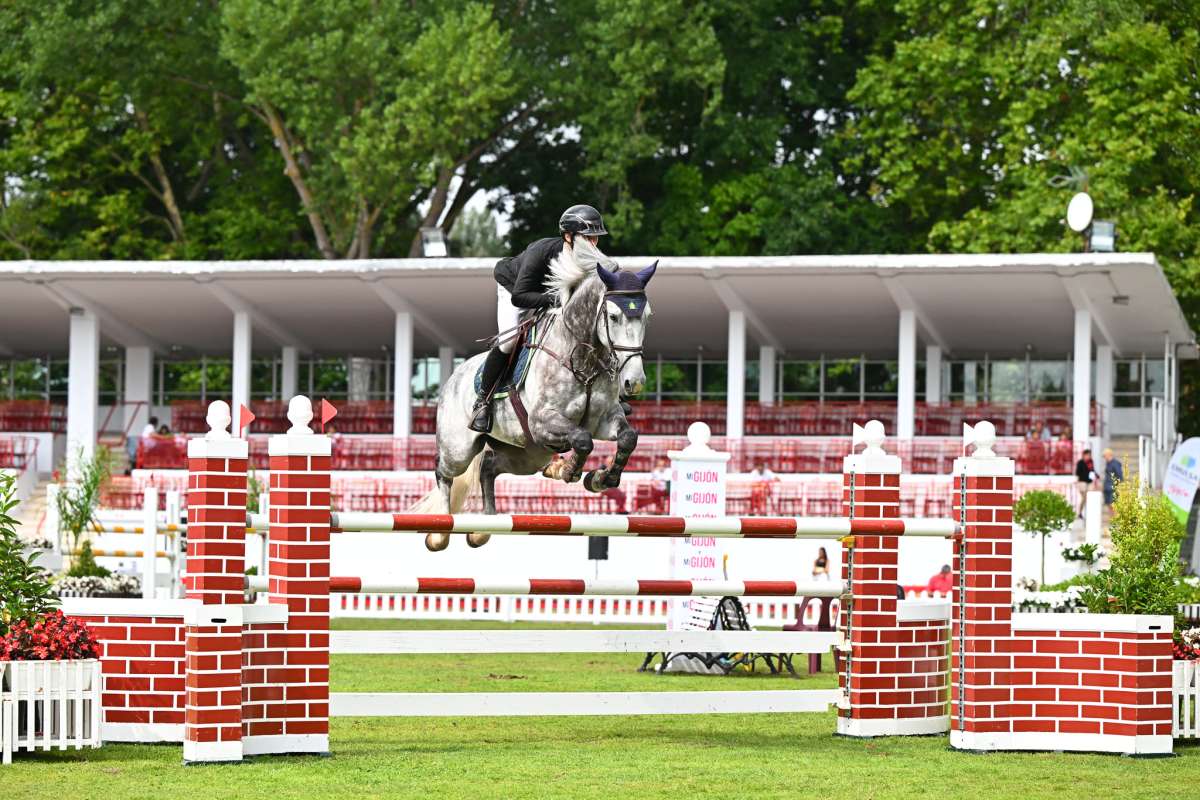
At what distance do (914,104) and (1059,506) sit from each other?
17101 millimetres

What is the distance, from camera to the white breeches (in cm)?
1014

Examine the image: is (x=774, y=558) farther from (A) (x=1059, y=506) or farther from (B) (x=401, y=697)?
(B) (x=401, y=697)

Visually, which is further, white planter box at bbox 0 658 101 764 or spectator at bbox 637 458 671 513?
spectator at bbox 637 458 671 513

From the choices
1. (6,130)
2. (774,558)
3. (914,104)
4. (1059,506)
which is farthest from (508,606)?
(6,130)

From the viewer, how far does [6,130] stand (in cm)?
4519

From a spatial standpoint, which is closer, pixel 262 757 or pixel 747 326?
pixel 262 757

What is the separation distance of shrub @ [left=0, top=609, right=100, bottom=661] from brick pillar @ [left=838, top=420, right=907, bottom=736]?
4.21 metres

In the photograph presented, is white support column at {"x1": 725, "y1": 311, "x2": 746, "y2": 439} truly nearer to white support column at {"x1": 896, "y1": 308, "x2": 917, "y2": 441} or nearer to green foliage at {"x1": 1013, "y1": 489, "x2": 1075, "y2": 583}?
white support column at {"x1": 896, "y1": 308, "x2": 917, "y2": 441}

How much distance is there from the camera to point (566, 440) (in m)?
9.30

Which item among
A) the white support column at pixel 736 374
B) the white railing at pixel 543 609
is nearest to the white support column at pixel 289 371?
the white support column at pixel 736 374

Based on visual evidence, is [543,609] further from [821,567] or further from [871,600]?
[871,600]

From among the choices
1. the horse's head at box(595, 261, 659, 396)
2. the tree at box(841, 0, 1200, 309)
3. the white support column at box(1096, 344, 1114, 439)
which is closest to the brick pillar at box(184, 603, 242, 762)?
the horse's head at box(595, 261, 659, 396)

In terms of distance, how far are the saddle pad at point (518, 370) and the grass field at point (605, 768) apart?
198cm

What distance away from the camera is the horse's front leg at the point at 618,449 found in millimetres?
8992
